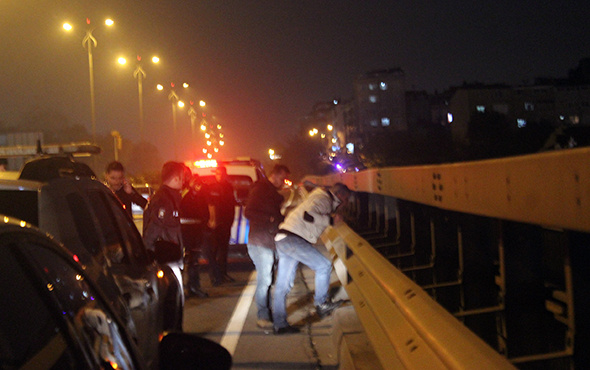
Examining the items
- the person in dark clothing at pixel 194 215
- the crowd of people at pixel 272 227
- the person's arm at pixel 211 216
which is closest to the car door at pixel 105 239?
the crowd of people at pixel 272 227

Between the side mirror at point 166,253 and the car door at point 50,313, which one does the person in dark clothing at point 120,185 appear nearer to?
the side mirror at point 166,253

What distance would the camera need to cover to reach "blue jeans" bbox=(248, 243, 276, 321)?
832cm

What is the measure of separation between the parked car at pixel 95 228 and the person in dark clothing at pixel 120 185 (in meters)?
3.73

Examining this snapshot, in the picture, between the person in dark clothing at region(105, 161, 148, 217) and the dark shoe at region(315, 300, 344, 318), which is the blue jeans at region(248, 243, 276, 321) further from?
the person in dark clothing at region(105, 161, 148, 217)

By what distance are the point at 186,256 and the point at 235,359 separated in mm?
4185

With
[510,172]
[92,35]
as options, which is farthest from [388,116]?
[510,172]

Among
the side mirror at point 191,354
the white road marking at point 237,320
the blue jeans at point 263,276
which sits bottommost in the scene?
the white road marking at point 237,320

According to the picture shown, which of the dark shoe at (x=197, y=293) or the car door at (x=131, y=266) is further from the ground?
the car door at (x=131, y=266)

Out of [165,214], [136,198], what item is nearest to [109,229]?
[165,214]

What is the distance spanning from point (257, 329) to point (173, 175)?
2125 mm

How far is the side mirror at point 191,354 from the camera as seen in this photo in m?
2.58

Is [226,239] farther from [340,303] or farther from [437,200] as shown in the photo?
[437,200]

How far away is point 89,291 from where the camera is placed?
2.50 metres

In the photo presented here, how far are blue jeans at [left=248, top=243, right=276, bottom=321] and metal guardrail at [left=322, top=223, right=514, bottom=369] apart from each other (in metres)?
2.53
